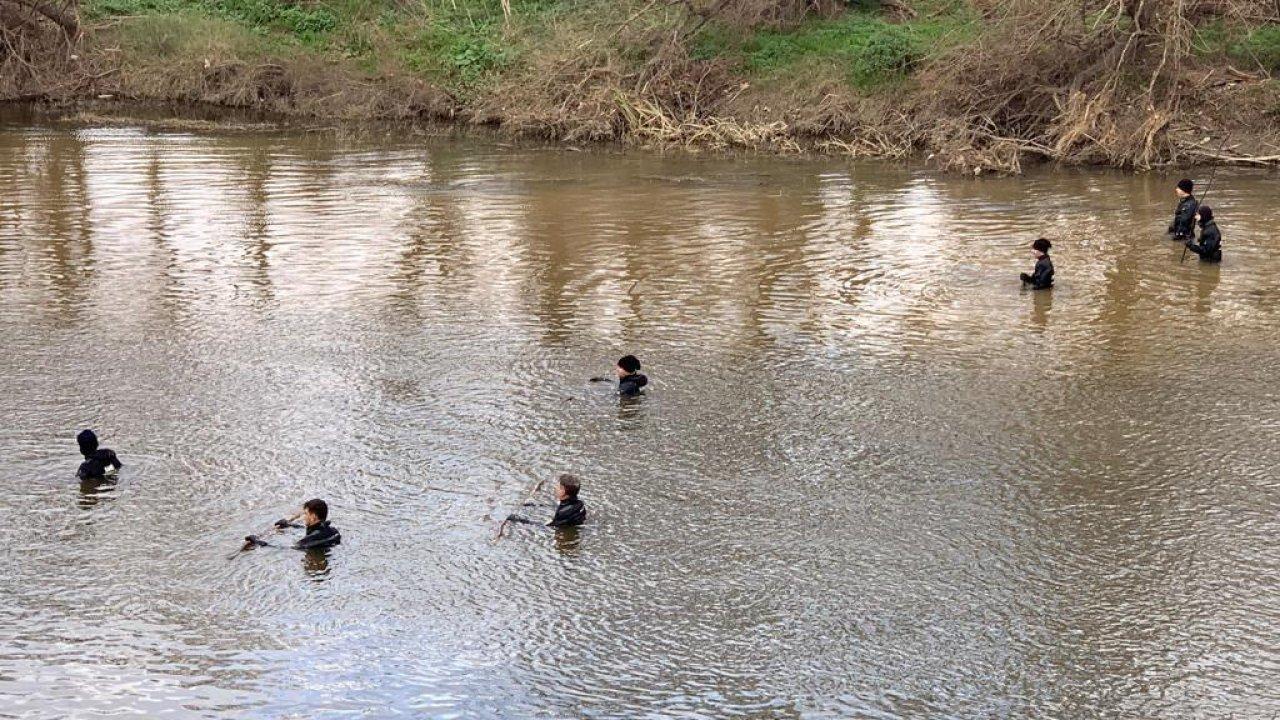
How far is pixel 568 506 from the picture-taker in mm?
10891

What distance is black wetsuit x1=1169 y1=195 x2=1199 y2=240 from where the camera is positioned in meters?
19.8

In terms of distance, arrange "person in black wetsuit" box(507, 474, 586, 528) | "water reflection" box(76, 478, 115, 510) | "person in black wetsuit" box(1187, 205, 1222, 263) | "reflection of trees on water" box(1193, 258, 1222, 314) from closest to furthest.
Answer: "person in black wetsuit" box(507, 474, 586, 528) < "water reflection" box(76, 478, 115, 510) < "reflection of trees on water" box(1193, 258, 1222, 314) < "person in black wetsuit" box(1187, 205, 1222, 263)

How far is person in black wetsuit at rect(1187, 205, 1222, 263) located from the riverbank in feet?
27.3

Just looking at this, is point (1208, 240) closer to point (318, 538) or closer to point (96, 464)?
point (318, 538)

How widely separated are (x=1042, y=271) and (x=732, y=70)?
16702 millimetres

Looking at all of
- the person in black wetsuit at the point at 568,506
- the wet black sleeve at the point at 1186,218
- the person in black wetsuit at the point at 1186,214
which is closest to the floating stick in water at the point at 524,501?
the person in black wetsuit at the point at 568,506

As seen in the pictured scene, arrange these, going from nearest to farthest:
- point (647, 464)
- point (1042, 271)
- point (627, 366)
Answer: point (647, 464)
point (627, 366)
point (1042, 271)

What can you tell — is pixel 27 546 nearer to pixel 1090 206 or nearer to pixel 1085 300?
pixel 1085 300

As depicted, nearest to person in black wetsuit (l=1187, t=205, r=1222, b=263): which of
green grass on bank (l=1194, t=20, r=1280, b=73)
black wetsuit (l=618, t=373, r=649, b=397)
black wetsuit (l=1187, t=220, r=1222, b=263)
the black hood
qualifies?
black wetsuit (l=1187, t=220, r=1222, b=263)

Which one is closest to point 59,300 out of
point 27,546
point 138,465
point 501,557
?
point 138,465

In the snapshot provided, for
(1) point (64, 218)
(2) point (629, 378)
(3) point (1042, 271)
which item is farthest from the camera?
(1) point (64, 218)

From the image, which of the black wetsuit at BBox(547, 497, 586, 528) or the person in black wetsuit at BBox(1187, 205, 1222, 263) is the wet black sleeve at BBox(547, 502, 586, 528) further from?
the person in black wetsuit at BBox(1187, 205, 1222, 263)

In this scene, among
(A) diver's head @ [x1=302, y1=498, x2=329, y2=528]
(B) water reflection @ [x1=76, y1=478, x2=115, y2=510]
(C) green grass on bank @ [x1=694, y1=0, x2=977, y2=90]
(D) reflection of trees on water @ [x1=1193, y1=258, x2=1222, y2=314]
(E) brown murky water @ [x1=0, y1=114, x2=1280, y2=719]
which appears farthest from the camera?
(C) green grass on bank @ [x1=694, y1=0, x2=977, y2=90]

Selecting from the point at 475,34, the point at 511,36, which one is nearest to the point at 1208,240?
the point at 511,36
